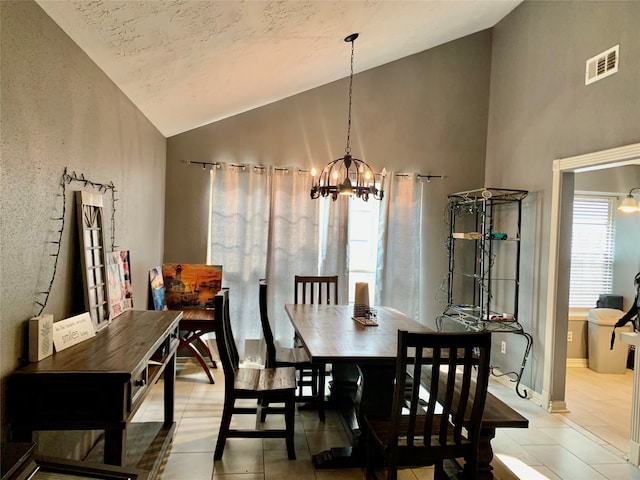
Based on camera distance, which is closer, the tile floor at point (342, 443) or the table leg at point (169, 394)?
the tile floor at point (342, 443)

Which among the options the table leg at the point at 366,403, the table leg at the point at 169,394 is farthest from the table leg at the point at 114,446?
the table leg at the point at 366,403

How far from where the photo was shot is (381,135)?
15.7ft

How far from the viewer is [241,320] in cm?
452

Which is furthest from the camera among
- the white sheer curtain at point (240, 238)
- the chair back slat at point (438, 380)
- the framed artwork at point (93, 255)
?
the white sheer curtain at point (240, 238)

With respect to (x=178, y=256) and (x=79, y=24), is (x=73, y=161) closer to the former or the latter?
(x=79, y=24)

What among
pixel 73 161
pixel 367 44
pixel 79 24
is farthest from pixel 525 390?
pixel 79 24

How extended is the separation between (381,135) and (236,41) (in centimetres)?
246

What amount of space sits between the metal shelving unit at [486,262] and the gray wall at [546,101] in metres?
0.16

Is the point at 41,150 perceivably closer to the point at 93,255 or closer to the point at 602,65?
the point at 93,255

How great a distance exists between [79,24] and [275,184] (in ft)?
8.99

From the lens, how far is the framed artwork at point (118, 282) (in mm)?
2584

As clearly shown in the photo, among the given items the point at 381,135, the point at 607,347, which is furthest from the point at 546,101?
the point at 607,347

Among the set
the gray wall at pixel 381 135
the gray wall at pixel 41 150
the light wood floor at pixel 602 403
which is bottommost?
the light wood floor at pixel 602 403

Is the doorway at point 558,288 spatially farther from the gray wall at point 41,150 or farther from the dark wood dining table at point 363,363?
the gray wall at point 41,150
